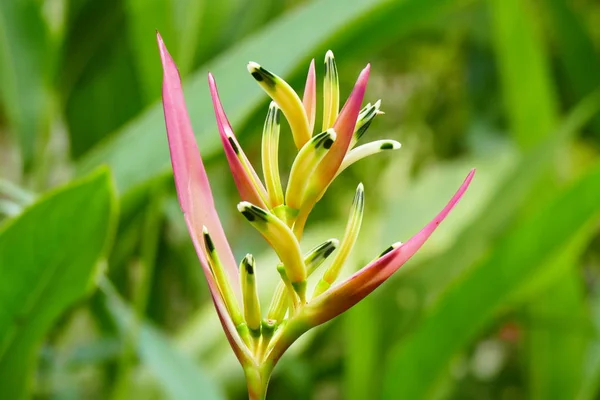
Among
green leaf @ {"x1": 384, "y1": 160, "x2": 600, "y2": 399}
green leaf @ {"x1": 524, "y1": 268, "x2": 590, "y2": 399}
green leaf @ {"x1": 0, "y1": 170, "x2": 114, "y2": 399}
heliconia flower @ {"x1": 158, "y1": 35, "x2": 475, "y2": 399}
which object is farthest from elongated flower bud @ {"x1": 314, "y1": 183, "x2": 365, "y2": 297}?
green leaf @ {"x1": 524, "y1": 268, "x2": 590, "y2": 399}

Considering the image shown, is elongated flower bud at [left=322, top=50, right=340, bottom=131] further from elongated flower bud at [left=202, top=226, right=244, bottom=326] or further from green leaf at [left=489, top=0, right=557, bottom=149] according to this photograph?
green leaf at [left=489, top=0, right=557, bottom=149]

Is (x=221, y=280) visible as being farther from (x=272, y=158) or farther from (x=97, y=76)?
(x=97, y=76)

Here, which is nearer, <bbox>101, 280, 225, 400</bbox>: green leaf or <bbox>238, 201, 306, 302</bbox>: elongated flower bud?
<bbox>238, 201, 306, 302</bbox>: elongated flower bud

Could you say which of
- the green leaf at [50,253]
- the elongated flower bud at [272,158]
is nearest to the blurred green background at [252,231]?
the green leaf at [50,253]

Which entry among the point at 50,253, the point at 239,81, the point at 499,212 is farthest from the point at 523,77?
the point at 50,253

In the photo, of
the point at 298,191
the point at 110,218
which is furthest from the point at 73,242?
the point at 298,191

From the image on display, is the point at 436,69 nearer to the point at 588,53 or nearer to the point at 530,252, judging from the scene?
the point at 588,53
